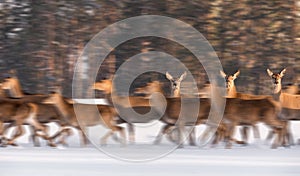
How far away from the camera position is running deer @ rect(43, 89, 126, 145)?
12.2 meters

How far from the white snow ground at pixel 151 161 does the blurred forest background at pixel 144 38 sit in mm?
11725

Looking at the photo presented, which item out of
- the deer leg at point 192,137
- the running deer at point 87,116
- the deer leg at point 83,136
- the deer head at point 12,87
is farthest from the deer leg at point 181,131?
the deer head at point 12,87

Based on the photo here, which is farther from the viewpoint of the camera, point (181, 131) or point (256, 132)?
point (256, 132)

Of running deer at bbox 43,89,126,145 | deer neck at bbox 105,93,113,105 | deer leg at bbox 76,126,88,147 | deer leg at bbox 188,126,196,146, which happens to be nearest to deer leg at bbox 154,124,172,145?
deer leg at bbox 188,126,196,146

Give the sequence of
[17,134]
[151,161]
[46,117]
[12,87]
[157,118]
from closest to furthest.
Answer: [151,161], [17,134], [46,117], [157,118], [12,87]

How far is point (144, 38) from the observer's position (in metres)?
24.6

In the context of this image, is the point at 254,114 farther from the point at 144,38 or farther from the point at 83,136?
the point at 144,38

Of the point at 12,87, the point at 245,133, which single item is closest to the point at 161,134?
the point at 245,133

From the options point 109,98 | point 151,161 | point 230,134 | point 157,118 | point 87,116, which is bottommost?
point 151,161

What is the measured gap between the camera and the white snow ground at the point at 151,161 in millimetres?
8766

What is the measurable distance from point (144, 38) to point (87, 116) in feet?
40.9

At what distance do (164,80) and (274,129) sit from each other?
11.8m

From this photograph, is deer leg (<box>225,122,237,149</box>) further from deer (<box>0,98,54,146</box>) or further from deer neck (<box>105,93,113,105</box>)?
deer (<box>0,98,54,146</box>)

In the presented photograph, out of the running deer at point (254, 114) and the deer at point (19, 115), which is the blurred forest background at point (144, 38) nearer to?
the running deer at point (254, 114)
